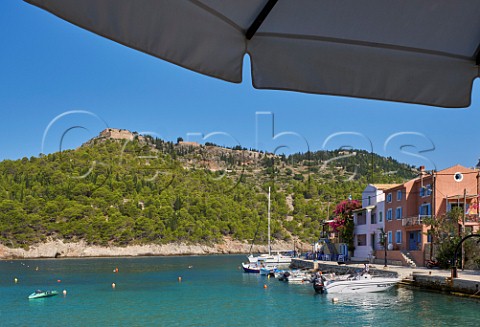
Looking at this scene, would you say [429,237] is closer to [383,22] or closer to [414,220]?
[414,220]

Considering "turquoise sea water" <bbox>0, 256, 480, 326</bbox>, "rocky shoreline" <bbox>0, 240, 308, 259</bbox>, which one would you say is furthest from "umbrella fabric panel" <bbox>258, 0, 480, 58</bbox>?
"rocky shoreline" <bbox>0, 240, 308, 259</bbox>

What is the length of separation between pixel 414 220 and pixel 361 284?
7.18m

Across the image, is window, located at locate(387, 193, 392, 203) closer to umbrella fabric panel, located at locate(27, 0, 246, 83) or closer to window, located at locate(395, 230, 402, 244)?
window, located at locate(395, 230, 402, 244)

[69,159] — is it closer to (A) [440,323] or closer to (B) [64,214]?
Result: (B) [64,214]

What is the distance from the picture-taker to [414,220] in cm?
3375

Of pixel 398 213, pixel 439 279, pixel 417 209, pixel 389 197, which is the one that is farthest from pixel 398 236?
pixel 439 279

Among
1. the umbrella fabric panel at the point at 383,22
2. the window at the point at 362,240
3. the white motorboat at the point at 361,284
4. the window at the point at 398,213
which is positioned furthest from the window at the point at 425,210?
the umbrella fabric panel at the point at 383,22

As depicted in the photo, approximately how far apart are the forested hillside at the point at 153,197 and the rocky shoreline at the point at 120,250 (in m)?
1.13

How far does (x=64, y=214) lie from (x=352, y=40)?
10069 centimetres

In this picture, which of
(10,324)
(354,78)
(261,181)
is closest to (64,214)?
(261,181)

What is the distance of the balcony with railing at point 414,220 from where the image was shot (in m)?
33.1

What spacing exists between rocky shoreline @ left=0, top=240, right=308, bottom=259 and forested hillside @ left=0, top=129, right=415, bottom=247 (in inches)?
44.5

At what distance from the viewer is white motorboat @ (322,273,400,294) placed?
28.3m

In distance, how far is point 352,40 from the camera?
283 cm
